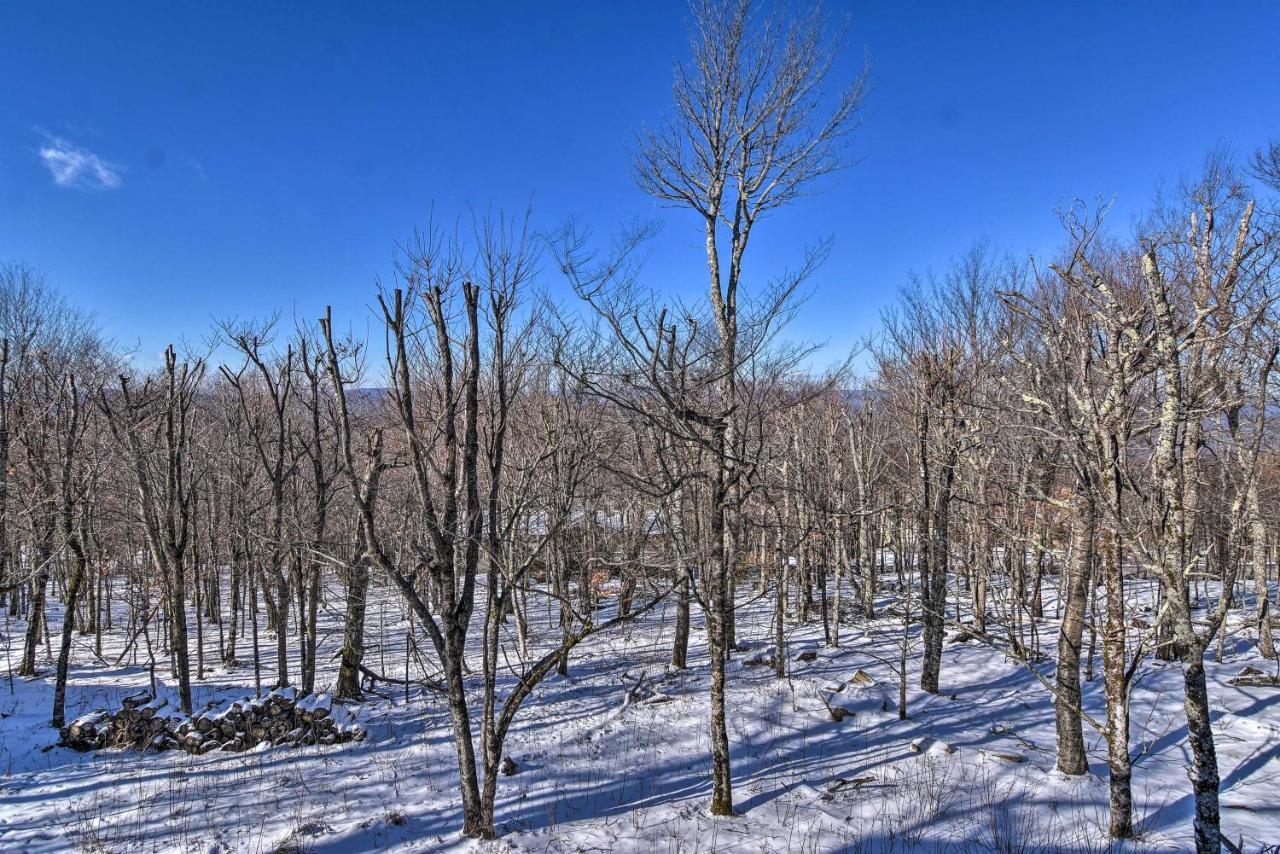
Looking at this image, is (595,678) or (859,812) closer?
(859,812)

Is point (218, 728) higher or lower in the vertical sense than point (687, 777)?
higher

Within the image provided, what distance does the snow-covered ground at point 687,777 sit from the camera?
6.17m

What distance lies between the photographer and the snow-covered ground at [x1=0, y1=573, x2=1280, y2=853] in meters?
6.17

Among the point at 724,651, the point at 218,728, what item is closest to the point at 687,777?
the point at 724,651

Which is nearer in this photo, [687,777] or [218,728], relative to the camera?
[687,777]

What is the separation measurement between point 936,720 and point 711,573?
607 centimetres

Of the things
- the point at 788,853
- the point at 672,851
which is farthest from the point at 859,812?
the point at 672,851

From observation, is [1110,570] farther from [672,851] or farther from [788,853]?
[672,851]

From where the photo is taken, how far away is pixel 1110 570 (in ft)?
17.3

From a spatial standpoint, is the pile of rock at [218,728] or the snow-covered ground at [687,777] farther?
the pile of rock at [218,728]

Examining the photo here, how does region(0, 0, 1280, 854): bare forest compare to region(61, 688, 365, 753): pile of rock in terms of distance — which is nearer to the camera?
region(0, 0, 1280, 854): bare forest

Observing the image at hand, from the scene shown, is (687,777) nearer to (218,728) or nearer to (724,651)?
(724,651)

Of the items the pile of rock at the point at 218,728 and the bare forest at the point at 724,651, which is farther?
the pile of rock at the point at 218,728

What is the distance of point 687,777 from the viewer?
7938 mm
